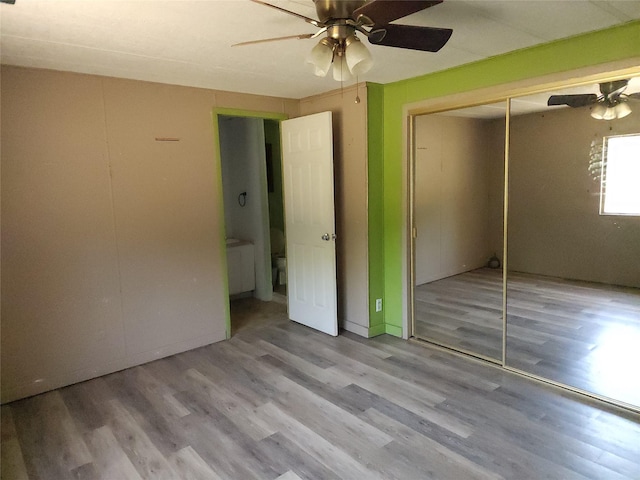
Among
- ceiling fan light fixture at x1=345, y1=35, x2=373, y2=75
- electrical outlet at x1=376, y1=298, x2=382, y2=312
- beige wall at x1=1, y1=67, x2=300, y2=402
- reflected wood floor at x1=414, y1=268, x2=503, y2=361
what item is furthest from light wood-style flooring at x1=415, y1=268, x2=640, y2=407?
ceiling fan light fixture at x1=345, y1=35, x2=373, y2=75

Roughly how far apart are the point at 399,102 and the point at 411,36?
71.4 inches

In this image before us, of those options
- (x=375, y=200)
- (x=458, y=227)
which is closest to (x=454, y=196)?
(x=458, y=227)

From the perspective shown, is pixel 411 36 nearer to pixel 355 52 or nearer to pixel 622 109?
pixel 355 52

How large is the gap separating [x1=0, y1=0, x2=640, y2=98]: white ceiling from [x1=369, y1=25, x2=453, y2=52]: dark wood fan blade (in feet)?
0.72

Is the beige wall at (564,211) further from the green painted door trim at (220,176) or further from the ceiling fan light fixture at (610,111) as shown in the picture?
the green painted door trim at (220,176)

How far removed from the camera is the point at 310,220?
4.01 meters

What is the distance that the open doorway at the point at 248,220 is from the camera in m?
4.93

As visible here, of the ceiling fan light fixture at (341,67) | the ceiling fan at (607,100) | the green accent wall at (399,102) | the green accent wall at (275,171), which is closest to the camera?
the ceiling fan light fixture at (341,67)

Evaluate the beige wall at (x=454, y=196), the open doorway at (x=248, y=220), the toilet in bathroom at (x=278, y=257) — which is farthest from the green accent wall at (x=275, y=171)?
the beige wall at (x=454, y=196)

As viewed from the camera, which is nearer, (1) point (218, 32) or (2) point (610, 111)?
(1) point (218, 32)

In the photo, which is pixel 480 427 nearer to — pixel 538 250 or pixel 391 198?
pixel 391 198

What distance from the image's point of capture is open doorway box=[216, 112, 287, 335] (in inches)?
194

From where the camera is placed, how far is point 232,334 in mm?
4055

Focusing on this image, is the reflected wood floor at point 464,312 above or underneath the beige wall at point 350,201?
underneath
